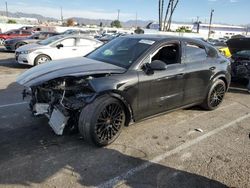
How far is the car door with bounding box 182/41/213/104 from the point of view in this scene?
5.43 meters

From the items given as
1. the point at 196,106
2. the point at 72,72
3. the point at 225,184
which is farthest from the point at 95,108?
the point at 196,106

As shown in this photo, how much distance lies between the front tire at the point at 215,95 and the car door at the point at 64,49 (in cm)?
760

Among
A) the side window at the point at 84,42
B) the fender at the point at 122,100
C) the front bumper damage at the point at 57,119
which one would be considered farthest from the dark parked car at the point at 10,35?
the fender at the point at 122,100

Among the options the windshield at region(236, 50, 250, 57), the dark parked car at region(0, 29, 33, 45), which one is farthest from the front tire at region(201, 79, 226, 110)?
the dark parked car at region(0, 29, 33, 45)

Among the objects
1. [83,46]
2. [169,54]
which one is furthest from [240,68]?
[83,46]

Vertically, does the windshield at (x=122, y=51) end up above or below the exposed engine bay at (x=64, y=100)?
above

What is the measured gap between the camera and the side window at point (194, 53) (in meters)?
5.50

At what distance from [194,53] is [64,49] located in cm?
772

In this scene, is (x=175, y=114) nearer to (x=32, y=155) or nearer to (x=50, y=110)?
(x=50, y=110)

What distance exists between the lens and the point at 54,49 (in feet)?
38.9

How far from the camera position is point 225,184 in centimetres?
346

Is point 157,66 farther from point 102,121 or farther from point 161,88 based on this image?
point 102,121

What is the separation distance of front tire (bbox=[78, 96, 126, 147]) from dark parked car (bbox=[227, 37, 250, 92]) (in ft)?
18.3

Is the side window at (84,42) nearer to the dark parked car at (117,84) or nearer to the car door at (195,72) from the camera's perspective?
the dark parked car at (117,84)
